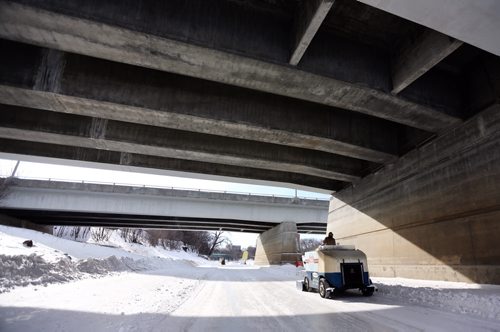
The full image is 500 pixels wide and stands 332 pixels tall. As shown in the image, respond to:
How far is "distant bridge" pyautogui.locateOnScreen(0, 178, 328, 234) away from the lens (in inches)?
1201

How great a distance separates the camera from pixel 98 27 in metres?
7.18

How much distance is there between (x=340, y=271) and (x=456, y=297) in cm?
308

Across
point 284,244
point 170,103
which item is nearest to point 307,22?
point 170,103

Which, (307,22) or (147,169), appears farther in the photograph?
(147,169)

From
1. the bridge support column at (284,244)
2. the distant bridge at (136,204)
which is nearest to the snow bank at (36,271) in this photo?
the distant bridge at (136,204)

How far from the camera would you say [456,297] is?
7.49 meters

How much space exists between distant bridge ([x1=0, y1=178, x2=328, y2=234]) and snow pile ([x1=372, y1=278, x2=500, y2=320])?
2573cm

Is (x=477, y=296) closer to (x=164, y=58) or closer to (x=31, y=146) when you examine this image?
(x=164, y=58)

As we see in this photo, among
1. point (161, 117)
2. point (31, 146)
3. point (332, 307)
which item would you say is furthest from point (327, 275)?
point (31, 146)

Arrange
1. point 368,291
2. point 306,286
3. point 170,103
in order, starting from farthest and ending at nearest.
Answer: point 306,286 → point 170,103 → point 368,291

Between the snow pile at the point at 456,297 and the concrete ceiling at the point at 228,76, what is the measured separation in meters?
5.64

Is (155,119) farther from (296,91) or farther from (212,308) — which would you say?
(212,308)

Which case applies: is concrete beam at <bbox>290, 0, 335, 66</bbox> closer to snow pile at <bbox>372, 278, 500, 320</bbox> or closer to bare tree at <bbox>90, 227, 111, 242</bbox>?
snow pile at <bbox>372, 278, 500, 320</bbox>

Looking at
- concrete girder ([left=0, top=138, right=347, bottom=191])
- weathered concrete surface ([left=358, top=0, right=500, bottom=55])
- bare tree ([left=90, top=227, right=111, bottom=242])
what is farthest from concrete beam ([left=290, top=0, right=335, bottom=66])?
bare tree ([left=90, top=227, right=111, bottom=242])
